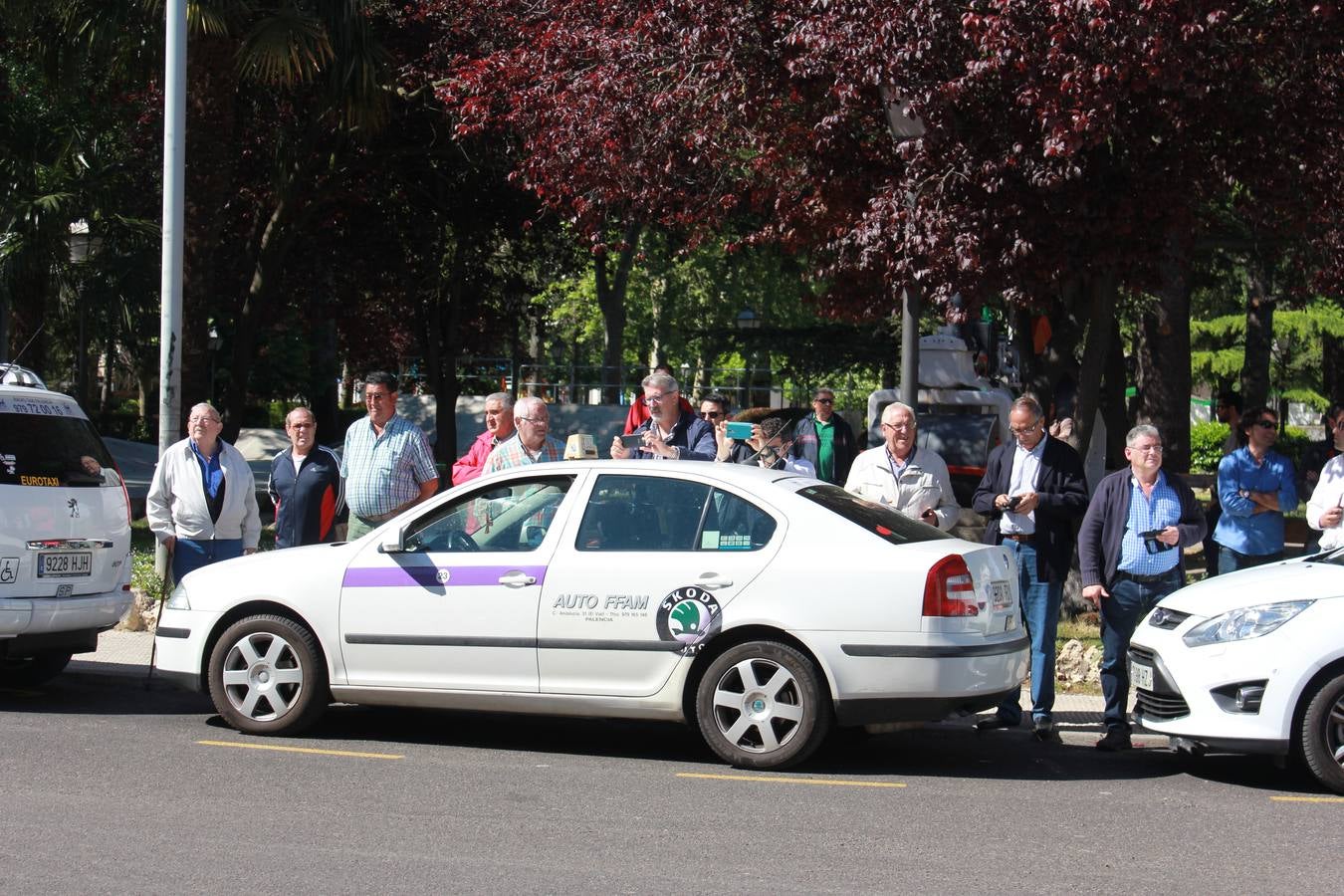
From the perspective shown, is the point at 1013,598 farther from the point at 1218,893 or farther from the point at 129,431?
the point at 129,431

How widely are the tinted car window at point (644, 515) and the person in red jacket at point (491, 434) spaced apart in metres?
2.39

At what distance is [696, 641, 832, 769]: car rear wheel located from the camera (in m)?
7.18

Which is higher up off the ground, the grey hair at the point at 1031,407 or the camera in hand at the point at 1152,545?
the grey hair at the point at 1031,407

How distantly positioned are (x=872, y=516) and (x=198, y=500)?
4430 mm

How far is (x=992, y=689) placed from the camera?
7.21 meters

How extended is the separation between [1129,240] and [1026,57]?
75.8 inches

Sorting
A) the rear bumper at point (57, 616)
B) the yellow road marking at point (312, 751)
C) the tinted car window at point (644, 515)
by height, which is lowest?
the yellow road marking at point (312, 751)

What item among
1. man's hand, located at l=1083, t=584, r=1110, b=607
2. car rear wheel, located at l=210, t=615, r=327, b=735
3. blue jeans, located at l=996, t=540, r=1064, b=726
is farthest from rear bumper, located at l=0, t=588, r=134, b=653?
man's hand, located at l=1083, t=584, r=1110, b=607

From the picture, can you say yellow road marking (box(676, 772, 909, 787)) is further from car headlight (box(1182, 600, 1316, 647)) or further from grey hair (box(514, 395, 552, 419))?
grey hair (box(514, 395, 552, 419))

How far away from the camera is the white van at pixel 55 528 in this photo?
870cm

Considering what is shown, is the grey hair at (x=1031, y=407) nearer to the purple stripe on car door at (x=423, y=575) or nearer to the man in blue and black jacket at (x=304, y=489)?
the purple stripe on car door at (x=423, y=575)

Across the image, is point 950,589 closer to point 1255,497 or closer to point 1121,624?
point 1121,624

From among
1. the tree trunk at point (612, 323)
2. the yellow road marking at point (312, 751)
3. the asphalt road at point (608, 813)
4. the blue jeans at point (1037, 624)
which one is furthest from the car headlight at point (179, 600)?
the tree trunk at point (612, 323)

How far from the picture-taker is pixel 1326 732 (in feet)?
22.8
